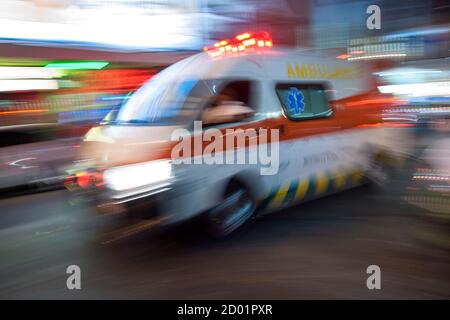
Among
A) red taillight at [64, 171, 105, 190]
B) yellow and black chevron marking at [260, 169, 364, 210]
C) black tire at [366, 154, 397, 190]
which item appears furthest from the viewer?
black tire at [366, 154, 397, 190]

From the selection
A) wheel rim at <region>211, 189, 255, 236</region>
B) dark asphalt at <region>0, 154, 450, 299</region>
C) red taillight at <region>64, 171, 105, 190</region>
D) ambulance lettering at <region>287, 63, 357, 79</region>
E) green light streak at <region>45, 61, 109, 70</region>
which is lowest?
dark asphalt at <region>0, 154, 450, 299</region>

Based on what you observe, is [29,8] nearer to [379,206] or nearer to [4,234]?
[4,234]

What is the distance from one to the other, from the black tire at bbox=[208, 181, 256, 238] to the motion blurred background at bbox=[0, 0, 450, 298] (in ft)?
0.82

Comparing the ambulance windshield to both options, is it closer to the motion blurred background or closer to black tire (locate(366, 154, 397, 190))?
the motion blurred background

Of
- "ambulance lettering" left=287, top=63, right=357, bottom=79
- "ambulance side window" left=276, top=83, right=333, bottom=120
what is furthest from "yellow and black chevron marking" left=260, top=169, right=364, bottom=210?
"ambulance lettering" left=287, top=63, right=357, bottom=79

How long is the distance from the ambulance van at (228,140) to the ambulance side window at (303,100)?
0.04 ft

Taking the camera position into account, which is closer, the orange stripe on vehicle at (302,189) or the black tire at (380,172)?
the orange stripe on vehicle at (302,189)

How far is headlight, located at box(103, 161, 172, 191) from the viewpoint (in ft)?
14.4

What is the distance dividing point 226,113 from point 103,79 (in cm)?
669

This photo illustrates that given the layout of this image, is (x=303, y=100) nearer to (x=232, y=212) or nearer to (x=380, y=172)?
(x=232, y=212)

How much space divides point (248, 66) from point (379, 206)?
96.7 inches

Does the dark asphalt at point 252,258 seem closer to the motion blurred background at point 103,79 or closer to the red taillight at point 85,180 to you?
the motion blurred background at point 103,79

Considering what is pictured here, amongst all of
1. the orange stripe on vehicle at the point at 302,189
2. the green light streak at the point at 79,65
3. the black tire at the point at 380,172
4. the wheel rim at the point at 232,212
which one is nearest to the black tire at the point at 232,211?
the wheel rim at the point at 232,212

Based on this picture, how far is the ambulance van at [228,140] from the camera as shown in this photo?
4.45m
